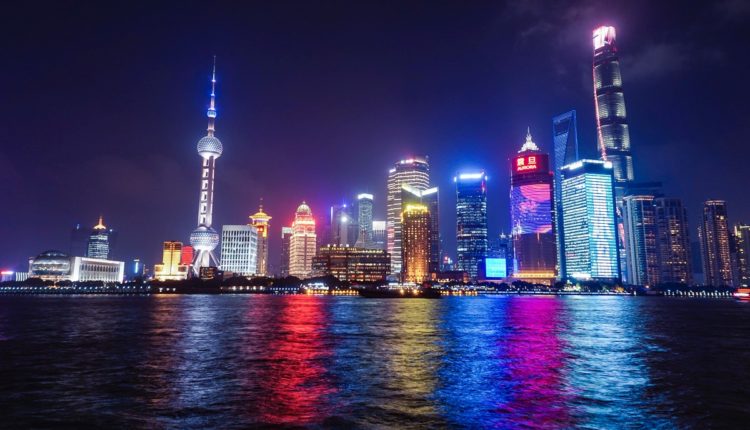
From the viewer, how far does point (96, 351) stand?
41.4m

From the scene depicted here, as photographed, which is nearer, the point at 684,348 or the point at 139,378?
the point at 139,378

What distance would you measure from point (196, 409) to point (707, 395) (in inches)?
1007

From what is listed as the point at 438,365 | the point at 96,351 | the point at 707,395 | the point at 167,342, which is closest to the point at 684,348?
the point at 707,395

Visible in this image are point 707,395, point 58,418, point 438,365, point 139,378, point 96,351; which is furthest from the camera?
point 96,351

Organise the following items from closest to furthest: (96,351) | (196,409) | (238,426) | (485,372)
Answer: (238,426) < (196,409) < (485,372) < (96,351)

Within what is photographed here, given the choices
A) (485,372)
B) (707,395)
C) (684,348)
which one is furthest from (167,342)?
(684,348)

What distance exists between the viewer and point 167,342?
4734 cm

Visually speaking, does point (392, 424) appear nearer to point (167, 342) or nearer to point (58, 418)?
point (58, 418)

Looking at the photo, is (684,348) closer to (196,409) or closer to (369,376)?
(369,376)

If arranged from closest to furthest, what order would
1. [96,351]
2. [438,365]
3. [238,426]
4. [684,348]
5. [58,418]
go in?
1. [238,426]
2. [58,418]
3. [438,365]
4. [96,351]
5. [684,348]

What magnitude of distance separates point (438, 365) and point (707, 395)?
50.4 ft

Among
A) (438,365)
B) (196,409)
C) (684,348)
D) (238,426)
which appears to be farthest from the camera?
(684,348)

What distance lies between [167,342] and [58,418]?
1086 inches

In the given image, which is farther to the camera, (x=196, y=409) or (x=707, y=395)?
(x=707, y=395)
